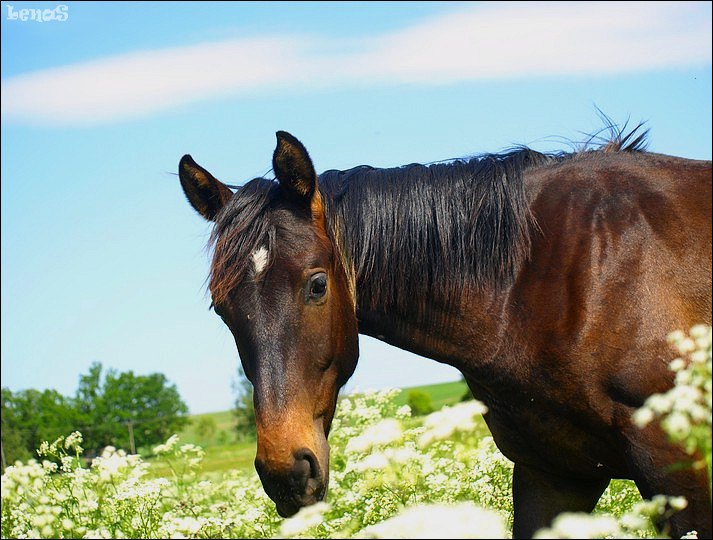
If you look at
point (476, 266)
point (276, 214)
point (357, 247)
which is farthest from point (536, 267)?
point (276, 214)

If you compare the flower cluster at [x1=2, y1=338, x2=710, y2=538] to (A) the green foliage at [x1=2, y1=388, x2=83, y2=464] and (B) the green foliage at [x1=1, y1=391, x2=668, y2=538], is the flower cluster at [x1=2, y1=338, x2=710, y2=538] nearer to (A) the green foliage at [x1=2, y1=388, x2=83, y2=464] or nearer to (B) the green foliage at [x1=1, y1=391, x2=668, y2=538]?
(B) the green foliage at [x1=1, y1=391, x2=668, y2=538]

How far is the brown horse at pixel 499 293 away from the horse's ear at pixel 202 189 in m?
0.01

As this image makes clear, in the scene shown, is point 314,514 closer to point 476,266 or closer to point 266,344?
point 266,344

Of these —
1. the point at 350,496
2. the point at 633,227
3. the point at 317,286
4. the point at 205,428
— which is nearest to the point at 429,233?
the point at 317,286

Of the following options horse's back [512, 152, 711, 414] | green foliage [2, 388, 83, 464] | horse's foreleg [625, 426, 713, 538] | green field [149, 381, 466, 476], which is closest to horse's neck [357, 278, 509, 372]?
horse's back [512, 152, 711, 414]

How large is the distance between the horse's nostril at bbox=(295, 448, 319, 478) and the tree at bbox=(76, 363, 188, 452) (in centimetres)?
3773

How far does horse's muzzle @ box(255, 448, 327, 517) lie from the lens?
434 centimetres

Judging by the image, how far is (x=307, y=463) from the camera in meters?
4.39

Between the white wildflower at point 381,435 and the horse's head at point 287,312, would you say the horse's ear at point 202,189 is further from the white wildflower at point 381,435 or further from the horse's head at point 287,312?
the white wildflower at point 381,435

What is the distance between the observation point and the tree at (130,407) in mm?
42594

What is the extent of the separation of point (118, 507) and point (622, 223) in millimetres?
3424

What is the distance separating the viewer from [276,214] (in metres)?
4.86

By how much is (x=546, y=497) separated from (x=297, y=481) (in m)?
1.68

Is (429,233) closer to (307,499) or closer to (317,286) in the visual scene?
(317,286)
